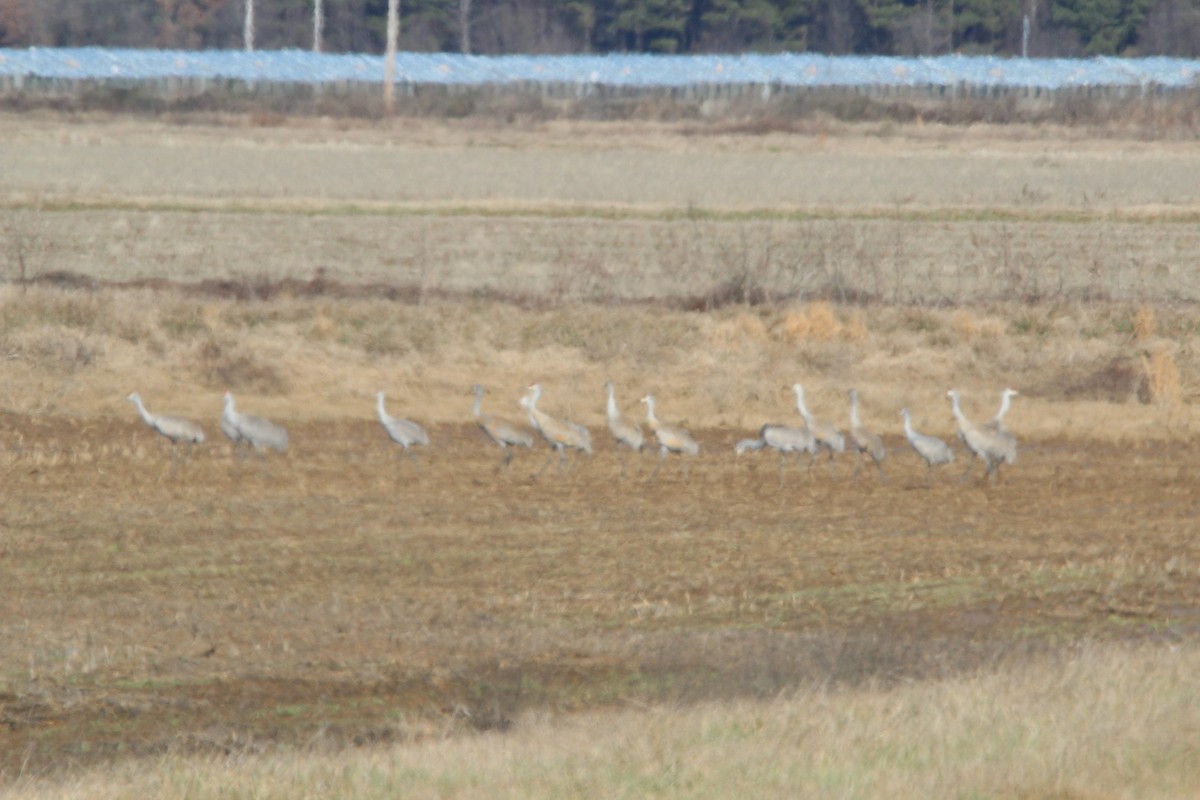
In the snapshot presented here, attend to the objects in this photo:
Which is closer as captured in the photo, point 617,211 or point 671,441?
point 671,441

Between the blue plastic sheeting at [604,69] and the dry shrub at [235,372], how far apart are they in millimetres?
58422

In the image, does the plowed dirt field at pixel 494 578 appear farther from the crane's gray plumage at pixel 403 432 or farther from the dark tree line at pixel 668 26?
the dark tree line at pixel 668 26

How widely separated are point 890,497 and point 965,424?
1114 mm

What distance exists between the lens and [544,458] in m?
17.7

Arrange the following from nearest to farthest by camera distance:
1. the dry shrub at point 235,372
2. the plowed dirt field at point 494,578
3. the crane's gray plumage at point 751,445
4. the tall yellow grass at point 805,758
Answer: the tall yellow grass at point 805,758, the plowed dirt field at point 494,578, the crane's gray plumage at point 751,445, the dry shrub at point 235,372

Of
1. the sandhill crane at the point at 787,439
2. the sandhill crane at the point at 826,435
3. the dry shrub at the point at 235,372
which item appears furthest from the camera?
the dry shrub at the point at 235,372

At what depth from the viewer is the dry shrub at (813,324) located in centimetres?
2248

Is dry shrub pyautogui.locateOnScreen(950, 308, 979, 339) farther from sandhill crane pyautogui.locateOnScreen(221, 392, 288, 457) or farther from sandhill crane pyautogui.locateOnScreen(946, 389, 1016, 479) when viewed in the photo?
sandhill crane pyautogui.locateOnScreen(221, 392, 288, 457)

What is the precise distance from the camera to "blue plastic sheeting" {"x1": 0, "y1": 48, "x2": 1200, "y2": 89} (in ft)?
261

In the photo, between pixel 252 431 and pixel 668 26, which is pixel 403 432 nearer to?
pixel 252 431

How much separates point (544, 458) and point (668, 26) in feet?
279

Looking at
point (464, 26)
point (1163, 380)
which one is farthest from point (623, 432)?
point (464, 26)

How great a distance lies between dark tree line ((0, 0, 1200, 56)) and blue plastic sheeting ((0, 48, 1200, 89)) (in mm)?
13408

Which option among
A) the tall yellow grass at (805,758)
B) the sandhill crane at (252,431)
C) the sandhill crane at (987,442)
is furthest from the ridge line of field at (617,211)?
the tall yellow grass at (805,758)
